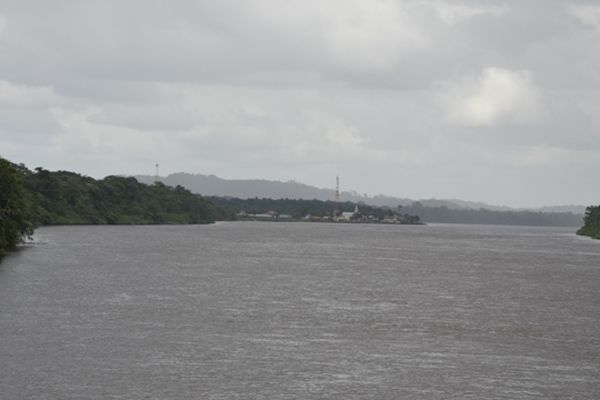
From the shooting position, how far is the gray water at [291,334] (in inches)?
1537

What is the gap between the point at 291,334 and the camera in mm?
52094

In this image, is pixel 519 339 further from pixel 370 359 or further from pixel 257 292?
pixel 257 292

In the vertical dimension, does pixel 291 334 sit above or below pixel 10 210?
below

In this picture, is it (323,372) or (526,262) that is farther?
(526,262)

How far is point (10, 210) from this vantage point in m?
106

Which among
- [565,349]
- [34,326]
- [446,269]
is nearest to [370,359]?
[565,349]

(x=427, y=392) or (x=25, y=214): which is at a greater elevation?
(x=25, y=214)

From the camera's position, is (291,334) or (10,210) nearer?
(291,334)

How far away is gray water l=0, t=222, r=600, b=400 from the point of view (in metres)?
39.0

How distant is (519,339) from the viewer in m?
52.5

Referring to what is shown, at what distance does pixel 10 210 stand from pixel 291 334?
6240cm

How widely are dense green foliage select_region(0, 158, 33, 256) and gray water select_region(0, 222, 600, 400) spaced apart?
20.1 feet

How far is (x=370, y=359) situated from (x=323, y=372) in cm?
403

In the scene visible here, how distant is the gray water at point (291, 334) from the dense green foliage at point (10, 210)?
6.13 m
